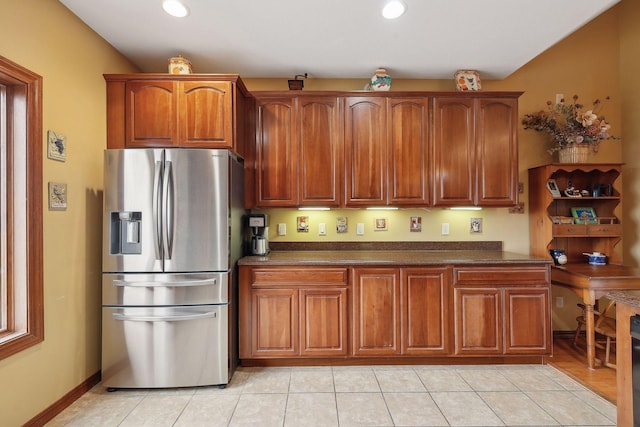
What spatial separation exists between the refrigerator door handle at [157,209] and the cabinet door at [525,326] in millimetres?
2815

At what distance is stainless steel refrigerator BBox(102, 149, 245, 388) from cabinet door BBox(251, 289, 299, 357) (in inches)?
15.7

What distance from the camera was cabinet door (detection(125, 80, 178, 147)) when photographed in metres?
2.73

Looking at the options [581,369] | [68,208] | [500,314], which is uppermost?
[68,208]

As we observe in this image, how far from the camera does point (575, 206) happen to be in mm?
3379

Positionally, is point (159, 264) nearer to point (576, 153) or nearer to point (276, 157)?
point (276, 157)

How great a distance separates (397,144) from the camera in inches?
123

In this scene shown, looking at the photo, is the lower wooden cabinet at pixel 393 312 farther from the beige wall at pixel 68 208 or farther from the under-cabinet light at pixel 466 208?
the beige wall at pixel 68 208

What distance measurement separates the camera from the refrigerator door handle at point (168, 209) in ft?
7.92

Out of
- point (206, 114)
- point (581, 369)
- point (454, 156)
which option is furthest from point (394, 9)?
point (581, 369)

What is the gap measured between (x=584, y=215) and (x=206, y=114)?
145 inches

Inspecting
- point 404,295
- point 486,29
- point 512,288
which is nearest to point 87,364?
point 404,295

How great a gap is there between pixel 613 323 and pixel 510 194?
4.59ft

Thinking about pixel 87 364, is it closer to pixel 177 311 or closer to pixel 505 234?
pixel 177 311

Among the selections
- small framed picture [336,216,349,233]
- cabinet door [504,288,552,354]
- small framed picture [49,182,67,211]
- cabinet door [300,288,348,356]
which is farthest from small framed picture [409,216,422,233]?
small framed picture [49,182,67,211]
